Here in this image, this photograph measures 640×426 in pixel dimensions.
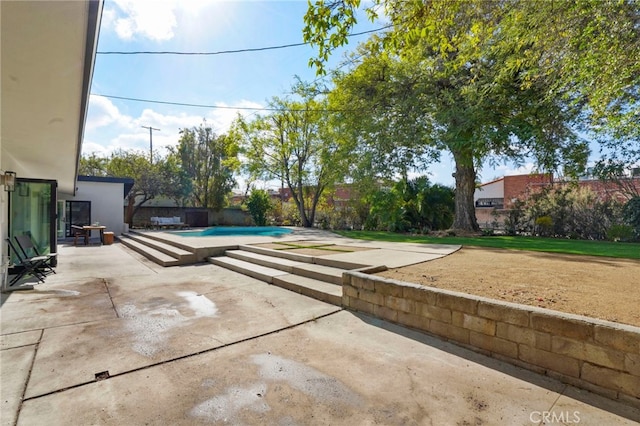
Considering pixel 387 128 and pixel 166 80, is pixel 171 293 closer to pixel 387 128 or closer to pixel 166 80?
pixel 166 80

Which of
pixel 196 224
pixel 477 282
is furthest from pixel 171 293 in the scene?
pixel 196 224

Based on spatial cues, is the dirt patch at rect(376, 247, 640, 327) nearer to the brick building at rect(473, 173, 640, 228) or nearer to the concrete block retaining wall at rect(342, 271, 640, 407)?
the concrete block retaining wall at rect(342, 271, 640, 407)

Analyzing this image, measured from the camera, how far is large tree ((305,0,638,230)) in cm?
410

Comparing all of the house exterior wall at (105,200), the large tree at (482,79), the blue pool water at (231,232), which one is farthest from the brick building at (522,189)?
the house exterior wall at (105,200)

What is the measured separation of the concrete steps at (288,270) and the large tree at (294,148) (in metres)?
12.9

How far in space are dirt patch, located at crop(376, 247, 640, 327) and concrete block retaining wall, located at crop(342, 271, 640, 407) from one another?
309 mm

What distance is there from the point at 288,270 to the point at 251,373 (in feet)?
11.6

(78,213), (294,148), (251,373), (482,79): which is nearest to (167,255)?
(251,373)

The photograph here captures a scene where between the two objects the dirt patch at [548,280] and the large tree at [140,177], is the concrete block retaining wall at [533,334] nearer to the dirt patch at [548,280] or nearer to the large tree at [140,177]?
the dirt patch at [548,280]

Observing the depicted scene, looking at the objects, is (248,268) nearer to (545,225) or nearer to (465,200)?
(465,200)

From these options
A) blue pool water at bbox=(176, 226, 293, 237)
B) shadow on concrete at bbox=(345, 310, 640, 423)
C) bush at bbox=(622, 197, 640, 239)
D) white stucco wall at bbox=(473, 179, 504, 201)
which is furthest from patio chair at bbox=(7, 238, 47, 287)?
white stucco wall at bbox=(473, 179, 504, 201)

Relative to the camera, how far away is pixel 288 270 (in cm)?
609

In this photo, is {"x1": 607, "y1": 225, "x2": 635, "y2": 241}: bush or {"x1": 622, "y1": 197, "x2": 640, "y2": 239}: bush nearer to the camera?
{"x1": 622, "y1": 197, "x2": 640, "y2": 239}: bush

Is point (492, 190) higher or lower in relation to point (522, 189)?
higher
